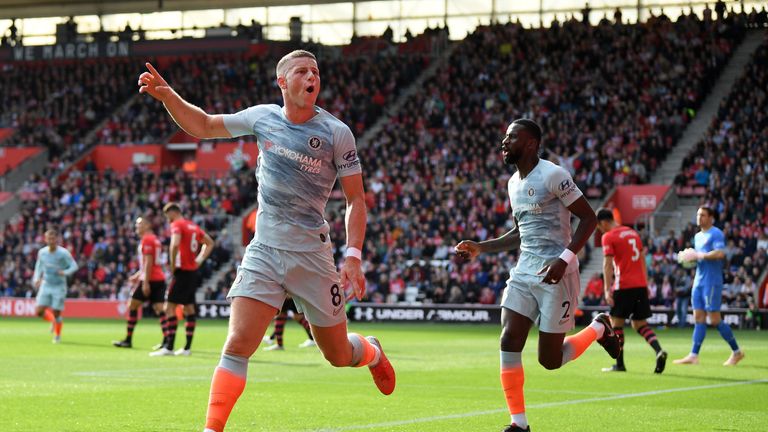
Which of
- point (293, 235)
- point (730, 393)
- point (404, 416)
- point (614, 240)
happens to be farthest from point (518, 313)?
point (614, 240)

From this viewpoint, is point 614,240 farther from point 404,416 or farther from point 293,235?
point 293,235

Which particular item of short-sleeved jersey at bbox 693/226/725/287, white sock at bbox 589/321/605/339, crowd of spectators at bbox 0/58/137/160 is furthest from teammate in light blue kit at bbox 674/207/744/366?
crowd of spectators at bbox 0/58/137/160

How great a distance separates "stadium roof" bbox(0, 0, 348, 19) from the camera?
53084mm

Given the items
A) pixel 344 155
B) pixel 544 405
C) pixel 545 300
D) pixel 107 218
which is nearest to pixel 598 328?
pixel 544 405

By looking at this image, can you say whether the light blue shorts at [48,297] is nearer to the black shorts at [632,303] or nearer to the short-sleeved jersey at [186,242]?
the short-sleeved jersey at [186,242]

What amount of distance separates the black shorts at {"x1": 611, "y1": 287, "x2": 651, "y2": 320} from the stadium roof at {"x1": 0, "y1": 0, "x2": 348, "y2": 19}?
3765 centimetres

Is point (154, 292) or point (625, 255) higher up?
point (625, 255)

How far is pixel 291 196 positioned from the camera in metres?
7.79

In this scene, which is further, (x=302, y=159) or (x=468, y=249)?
(x=468, y=249)

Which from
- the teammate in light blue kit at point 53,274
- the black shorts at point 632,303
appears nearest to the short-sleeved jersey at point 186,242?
the teammate in light blue kit at point 53,274

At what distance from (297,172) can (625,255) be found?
31.6ft

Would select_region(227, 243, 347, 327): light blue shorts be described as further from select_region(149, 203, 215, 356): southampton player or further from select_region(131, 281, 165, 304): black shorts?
select_region(131, 281, 165, 304): black shorts

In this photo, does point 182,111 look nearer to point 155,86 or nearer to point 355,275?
point 155,86

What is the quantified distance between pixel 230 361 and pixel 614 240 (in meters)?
9.79
